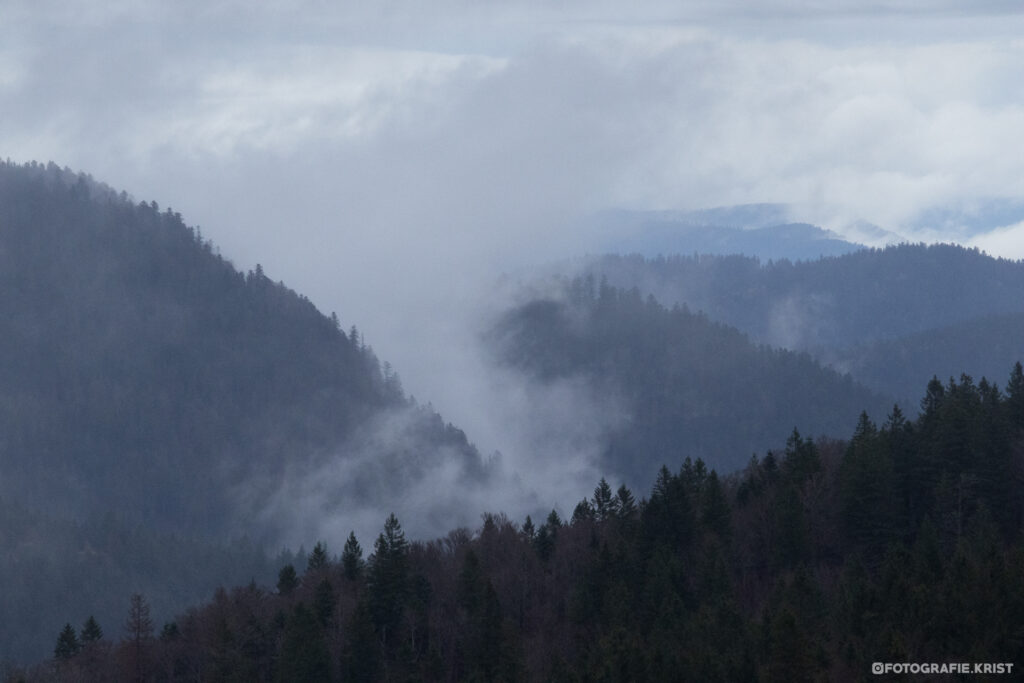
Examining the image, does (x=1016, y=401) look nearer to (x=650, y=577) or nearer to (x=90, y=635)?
(x=650, y=577)

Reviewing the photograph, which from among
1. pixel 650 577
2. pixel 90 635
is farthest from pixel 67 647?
pixel 650 577

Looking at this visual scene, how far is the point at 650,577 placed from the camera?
2894 inches

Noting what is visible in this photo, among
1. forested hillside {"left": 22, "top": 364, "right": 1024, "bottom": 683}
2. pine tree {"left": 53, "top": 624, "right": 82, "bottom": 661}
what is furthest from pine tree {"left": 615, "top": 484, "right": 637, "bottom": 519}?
pine tree {"left": 53, "top": 624, "right": 82, "bottom": 661}

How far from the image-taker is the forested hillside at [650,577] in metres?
61.8

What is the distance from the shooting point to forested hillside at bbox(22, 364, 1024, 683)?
61.8 meters

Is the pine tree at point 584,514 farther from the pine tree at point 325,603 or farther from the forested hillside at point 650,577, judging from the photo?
the pine tree at point 325,603

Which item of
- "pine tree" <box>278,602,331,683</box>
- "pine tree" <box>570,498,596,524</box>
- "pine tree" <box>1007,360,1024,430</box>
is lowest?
"pine tree" <box>278,602,331,683</box>

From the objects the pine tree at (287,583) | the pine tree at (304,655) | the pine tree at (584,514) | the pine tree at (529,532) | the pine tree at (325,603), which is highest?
the pine tree at (584,514)

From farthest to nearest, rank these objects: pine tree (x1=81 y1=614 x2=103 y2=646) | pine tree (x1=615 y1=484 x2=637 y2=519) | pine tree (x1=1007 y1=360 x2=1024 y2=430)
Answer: pine tree (x1=81 y1=614 x2=103 y2=646) → pine tree (x1=615 y1=484 x2=637 y2=519) → pine tree (x1=1007 y1=360 x2=1024 y2=430)

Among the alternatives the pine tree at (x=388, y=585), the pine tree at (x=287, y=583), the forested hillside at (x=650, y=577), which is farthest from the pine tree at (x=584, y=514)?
the pine tree at (x=287, y=583)

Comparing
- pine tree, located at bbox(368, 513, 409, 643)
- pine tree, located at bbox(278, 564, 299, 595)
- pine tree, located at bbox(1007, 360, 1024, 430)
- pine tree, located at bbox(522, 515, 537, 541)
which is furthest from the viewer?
pine tree, located at bbox(522, 515, 537, 541)

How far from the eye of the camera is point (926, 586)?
53.2 meters

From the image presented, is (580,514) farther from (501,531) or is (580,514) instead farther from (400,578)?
(400,578)

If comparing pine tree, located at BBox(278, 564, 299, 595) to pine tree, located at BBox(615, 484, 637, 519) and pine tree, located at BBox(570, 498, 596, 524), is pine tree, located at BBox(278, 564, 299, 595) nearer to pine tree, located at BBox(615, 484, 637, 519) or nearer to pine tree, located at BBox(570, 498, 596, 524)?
pine tree, located at BBox(570, 498, 596, 524)
